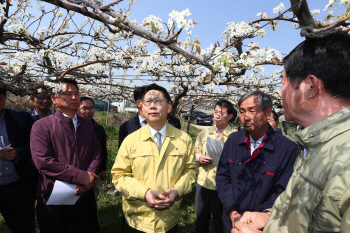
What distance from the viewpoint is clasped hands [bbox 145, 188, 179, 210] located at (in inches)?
63.9

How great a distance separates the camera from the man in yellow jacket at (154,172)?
1715 mm

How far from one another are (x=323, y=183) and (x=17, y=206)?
288cm

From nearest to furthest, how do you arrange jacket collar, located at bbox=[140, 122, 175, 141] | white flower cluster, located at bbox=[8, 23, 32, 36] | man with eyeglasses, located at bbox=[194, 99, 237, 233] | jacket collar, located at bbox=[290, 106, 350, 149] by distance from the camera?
jacket collar, located at bbox=[290, 106, 350, 149], jacket collar, located at bbox=[140, 122, 175, 141], white flower cluster, located at bbox=[8, 23, 32, 36], man with eyeglasses, located at bbox=[194, 99, 237, 233]

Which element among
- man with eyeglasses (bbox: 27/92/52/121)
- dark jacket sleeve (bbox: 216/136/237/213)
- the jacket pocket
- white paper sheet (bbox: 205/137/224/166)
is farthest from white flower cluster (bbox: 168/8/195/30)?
man with eyeglasses (bbox: 27/92/52/121)

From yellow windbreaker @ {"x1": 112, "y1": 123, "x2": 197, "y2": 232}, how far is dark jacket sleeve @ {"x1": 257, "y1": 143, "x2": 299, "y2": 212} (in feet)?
2.25

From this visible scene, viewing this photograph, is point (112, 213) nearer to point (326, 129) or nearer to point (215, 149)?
point (215, 149)

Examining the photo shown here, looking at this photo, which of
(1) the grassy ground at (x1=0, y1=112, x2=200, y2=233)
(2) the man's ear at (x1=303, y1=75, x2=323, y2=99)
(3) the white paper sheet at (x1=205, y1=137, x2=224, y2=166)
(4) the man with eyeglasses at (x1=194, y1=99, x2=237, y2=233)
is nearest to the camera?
(2) the man's ear at (x1=303, y1=75, x2=323, y2=99)

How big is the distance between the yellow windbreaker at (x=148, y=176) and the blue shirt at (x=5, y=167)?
1.28 m

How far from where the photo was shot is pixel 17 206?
7.41ft

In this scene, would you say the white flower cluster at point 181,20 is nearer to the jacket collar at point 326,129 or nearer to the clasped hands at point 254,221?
the jacket collar at point 326,129

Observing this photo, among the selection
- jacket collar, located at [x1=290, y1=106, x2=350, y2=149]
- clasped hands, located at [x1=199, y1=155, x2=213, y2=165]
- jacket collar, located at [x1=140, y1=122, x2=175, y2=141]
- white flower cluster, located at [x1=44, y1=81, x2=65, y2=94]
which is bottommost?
clasped hands, located at [x1=199, y1=155, x2=213, y2=165]

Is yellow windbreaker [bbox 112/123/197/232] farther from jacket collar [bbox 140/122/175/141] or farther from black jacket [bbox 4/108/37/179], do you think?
black jacket [bbox 4/108/37/179]

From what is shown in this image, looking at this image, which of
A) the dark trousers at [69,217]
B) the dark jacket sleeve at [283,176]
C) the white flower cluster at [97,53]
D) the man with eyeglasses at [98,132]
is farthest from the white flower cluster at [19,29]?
the dark jacket sleeve at [283,176]

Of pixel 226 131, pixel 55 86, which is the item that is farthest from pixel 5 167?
pixel 226 131
